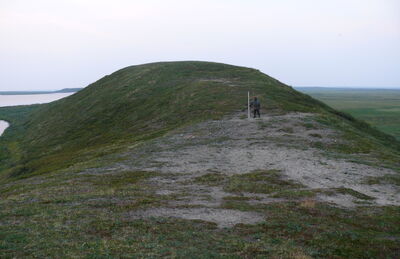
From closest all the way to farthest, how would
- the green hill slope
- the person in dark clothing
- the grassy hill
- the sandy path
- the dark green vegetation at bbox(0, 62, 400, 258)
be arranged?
1. the dark green vegetation at bbox(0, 62, 400, 258)
2. the sandy path
3. the person in dark clothing
4. the green hill slope
5. the grassy hill

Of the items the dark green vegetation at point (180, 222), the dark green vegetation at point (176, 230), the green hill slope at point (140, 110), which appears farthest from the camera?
the green hill slope at point (140, 110)

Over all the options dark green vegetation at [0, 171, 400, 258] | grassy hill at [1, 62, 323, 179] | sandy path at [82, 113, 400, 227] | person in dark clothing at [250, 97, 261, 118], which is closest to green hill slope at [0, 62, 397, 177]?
grassy hill at [1, 62, 323, 179]

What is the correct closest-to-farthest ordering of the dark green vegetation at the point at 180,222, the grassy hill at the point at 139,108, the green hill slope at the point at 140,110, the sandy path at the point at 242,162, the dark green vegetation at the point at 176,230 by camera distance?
the dark green vegetation at the point at 176,230 < the dark green vegetation at the point at 180,222 < the sandy path at the point at 242,162 < the green hill slope at the point at 140,110 < the grassy hill at the point at 139,108

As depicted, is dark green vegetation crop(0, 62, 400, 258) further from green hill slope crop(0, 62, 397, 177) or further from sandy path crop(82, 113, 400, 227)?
green hill slope crop(0, 62, 397, 177)

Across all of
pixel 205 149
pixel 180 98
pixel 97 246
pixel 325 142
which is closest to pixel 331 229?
pixel 97 246

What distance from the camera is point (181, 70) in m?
114

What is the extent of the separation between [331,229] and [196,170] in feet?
47.4

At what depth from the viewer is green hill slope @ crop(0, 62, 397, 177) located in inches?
2371

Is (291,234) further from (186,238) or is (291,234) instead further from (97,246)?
(97,246)

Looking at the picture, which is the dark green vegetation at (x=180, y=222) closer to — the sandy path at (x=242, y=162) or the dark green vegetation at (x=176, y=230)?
the dark green vegetation at (x=176, y=230)

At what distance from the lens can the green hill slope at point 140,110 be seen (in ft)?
198

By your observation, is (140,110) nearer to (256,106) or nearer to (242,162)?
(256,106)

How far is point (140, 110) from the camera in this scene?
261 feet

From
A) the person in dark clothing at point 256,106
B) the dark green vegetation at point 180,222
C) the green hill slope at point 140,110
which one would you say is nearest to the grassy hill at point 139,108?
the green hill slope at point 140,110
